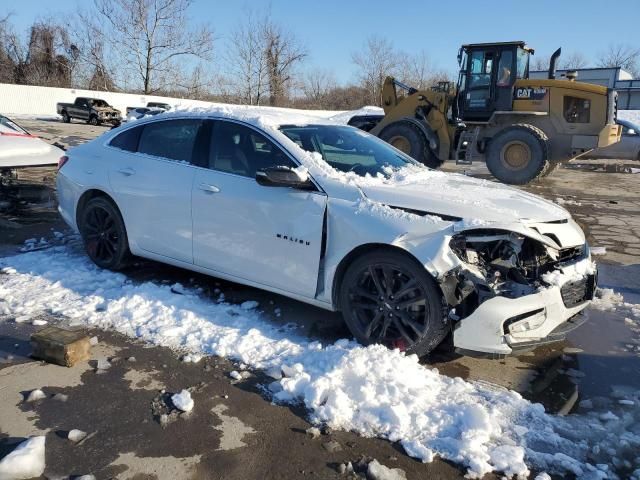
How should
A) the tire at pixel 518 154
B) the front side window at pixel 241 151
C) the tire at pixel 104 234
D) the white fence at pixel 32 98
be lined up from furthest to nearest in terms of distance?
the white fence at pixel 32 98 → the tire at pixel 518 154 → the tire at pixel 104 234 → the front side window at pixel 241 151

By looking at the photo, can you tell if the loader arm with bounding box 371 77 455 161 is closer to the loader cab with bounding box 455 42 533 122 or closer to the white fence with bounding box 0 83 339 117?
the loader cab with bounding box 455 42 533 122

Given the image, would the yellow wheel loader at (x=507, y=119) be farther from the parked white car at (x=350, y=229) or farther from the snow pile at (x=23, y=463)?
the snow pile at (x=23, y=463)

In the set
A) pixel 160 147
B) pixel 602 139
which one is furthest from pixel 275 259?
pixel 602 139

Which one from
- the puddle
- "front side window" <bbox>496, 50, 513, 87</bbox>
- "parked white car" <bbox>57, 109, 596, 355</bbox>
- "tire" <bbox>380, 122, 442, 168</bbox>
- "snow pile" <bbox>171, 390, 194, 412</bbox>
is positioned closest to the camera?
"snow pile" <bbox>171, 390, 194, 412</bbox>

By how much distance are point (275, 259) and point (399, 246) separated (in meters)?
→ 1.03

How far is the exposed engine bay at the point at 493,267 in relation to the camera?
3.50 meters

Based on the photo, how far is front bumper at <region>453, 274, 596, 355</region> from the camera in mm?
3445

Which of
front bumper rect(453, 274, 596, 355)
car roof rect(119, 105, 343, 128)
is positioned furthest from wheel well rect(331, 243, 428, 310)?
car roof rect(119, 105, 343, 128)

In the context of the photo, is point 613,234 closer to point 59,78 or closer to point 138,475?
point 138,475

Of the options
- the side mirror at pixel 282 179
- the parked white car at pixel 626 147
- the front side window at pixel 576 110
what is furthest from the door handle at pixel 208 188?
the parked white car at pixel 626 147

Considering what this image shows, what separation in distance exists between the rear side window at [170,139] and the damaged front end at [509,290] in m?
2.52

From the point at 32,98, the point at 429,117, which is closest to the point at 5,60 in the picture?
the point at 32,98

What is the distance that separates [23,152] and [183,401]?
262 inches

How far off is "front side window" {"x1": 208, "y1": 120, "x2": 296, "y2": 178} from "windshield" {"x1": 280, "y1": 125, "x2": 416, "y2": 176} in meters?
0.22
